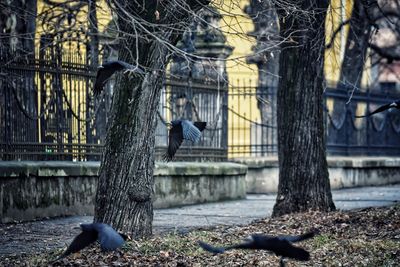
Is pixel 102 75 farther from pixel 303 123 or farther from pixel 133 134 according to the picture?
pixel 303 123

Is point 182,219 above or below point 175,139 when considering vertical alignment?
below

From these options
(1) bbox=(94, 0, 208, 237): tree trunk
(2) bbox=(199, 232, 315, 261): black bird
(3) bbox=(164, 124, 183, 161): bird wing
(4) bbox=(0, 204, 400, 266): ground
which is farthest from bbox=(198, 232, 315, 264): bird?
(3) bbox=(164, 124, 183, 161): bird wing

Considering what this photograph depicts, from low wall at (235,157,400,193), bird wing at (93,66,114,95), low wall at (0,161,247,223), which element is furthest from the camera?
low wall at (235,157,400,193)

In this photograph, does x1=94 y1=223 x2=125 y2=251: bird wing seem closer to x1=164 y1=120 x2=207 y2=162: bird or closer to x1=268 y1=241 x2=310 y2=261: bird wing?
x1=268 y1=241 x2=310 y2=261: bird wing

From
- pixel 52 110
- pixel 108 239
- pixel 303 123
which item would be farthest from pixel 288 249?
pixel 52 110

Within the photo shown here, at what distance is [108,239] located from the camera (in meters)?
7.69

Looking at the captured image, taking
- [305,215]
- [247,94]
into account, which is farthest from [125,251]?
[247,94]

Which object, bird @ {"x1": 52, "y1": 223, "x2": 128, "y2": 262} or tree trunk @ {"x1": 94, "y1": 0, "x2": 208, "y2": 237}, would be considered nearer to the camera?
bird @ {"x1": 52, "y1": 223, "x2": 128, "y2": 262}

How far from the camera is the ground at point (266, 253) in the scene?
968cm

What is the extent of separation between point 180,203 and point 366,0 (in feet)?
17.6

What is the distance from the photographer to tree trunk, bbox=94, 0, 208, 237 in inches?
429

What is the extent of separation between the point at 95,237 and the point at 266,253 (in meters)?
2.89

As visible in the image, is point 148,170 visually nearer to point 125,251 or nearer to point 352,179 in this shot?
point 125,251

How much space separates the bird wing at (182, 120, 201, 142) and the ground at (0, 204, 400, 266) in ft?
3.79
